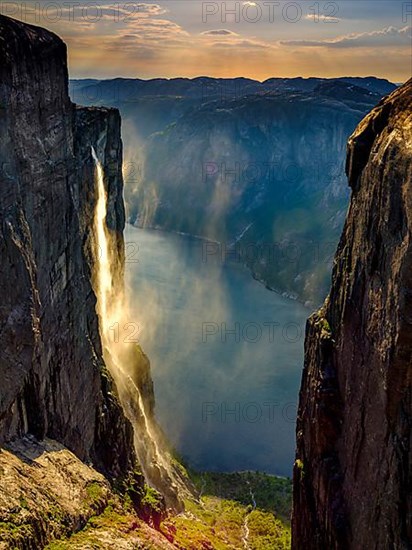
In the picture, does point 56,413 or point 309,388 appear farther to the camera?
point 309,388

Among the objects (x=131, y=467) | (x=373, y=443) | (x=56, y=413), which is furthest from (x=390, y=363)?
(x=131, y=467)

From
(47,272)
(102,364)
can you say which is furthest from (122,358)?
(47,272)

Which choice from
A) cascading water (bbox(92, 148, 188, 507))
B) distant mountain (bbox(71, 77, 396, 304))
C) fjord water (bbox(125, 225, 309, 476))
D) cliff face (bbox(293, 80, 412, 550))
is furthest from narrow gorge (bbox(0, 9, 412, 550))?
distant mountain (bbox(71, 77, 396, 304))

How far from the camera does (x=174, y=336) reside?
80.3 metres

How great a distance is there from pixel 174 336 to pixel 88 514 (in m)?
60.0

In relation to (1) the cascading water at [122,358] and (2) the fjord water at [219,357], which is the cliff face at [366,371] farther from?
(2) the fjord water at [219,357]

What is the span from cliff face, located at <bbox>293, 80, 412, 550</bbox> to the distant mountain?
310ft

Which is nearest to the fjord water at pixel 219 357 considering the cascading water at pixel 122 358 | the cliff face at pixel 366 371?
the cascading water at pixel 122 358

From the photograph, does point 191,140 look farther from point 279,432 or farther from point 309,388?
point 309,388

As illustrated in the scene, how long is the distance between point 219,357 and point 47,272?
51960 millimetres

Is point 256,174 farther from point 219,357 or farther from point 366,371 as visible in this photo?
point 366,371

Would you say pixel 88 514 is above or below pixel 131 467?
above

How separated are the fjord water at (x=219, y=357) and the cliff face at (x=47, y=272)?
17.9 meters

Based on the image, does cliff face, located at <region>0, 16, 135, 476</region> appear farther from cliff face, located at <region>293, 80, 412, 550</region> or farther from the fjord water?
the fjord water
